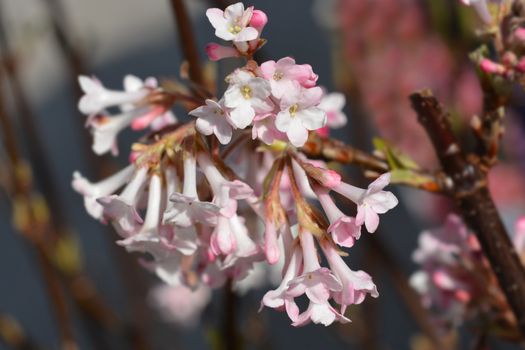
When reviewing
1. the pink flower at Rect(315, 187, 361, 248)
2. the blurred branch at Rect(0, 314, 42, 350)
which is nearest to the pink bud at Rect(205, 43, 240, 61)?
the pink flower at Rect(315, 187, 361, 248)

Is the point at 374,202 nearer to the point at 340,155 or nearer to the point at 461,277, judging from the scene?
the point at 340,155

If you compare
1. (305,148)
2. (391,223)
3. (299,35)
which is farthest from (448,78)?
(299,35)

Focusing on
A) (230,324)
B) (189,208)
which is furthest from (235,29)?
(230,324)

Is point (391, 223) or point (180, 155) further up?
point (180, 155)

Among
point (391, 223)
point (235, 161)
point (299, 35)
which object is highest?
point (235, 161)

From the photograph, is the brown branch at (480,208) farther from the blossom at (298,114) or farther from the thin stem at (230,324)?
the thin stem at (230,324)

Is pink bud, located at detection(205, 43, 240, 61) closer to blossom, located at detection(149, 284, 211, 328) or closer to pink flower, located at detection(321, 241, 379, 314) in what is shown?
pink flower, located at detection(321, 241, 379, 314)

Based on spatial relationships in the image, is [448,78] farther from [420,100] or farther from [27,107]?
[420,100]
